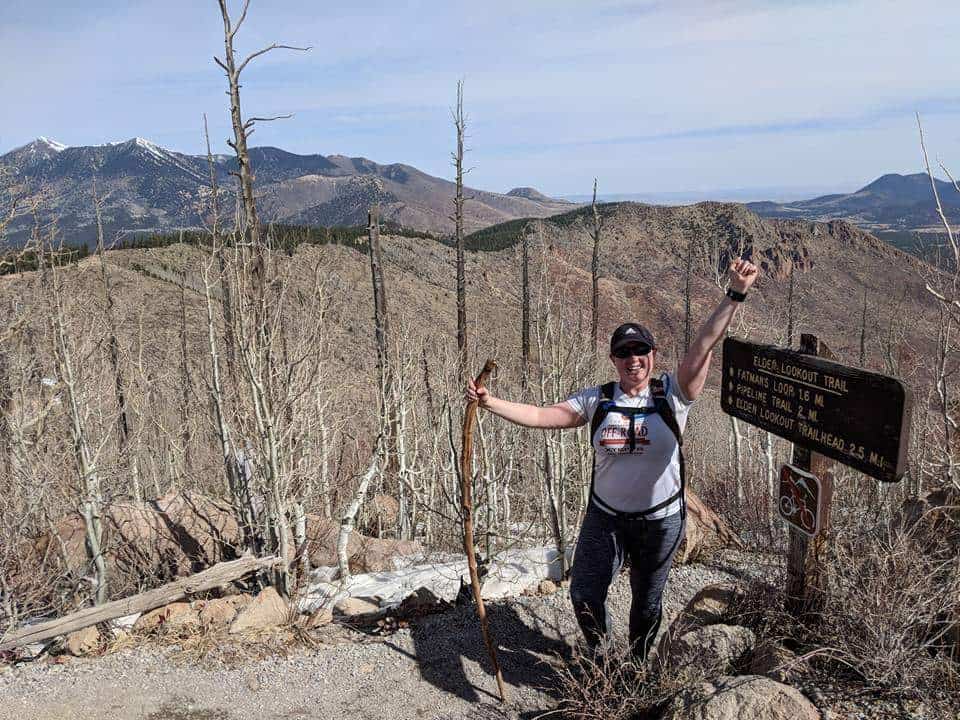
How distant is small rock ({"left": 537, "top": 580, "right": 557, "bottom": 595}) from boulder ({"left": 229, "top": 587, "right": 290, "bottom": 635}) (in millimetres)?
2324

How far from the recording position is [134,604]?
18.9ft

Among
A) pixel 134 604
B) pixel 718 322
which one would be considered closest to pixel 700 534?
pixel 718 322

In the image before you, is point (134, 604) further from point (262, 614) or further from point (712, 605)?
point (712, 605)

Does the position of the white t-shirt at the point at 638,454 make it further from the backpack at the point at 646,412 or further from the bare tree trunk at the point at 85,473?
the bare tree trunk at the point at 85,473

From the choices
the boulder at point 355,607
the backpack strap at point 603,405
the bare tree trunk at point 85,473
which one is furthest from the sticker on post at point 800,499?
the bare tree trunk at point 85,473

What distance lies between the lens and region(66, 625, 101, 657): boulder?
18.2 feet

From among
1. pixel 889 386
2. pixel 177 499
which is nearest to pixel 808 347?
pixel 889 386

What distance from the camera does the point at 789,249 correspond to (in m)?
125

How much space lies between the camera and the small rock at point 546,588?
643 cm

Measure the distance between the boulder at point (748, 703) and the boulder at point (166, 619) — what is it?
4.07 meters

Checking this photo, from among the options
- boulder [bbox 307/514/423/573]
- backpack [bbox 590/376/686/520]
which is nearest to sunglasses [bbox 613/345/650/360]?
backpack [bbox 590/376/686/520]

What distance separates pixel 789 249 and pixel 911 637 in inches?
5317

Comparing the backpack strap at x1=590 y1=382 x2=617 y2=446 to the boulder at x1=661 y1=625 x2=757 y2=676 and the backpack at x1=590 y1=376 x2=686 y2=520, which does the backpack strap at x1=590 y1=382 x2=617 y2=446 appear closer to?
the backpack at x1=590 y1=376 x2=686 y2=520

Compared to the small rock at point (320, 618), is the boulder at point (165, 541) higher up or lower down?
lower down
